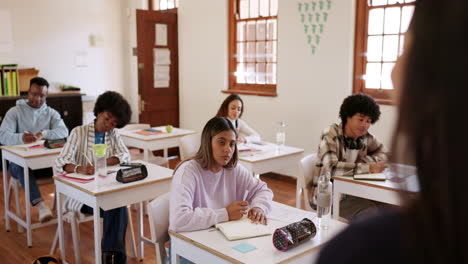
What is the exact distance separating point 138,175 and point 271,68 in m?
3.23

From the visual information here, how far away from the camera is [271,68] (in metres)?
5.75

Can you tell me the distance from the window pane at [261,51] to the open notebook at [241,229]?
3.92 meters

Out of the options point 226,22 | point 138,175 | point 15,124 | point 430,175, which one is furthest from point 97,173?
point 226,22

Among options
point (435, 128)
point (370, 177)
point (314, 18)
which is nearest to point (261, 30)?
point (314, 18)

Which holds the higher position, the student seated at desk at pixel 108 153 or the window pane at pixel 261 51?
the window pane at pixel 261 51

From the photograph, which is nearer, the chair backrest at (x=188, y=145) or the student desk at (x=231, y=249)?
the student desk at (x=231, y=249)

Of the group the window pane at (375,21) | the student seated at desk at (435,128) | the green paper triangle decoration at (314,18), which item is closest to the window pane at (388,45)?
the window pane at (375,21)

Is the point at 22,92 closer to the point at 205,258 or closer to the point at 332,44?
the point at 332,44

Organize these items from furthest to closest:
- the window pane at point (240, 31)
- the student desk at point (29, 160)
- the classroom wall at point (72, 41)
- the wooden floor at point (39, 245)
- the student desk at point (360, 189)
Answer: the classroom wall at point (72, 41) < the window pane at point (240, 31) < the student desk at point (29, 160) < the wooden floor at point (39, 245) < the student desk at point (360, 189)

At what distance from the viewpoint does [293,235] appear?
192cm

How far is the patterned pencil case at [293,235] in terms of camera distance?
188cm

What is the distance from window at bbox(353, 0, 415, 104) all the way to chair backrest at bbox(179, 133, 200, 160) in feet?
6.08

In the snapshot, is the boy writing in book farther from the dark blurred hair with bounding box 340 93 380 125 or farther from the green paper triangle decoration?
the green paper triangle decoration

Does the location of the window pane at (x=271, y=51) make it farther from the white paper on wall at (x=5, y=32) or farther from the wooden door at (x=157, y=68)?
the white paper on wall at (x=5, y=32)
